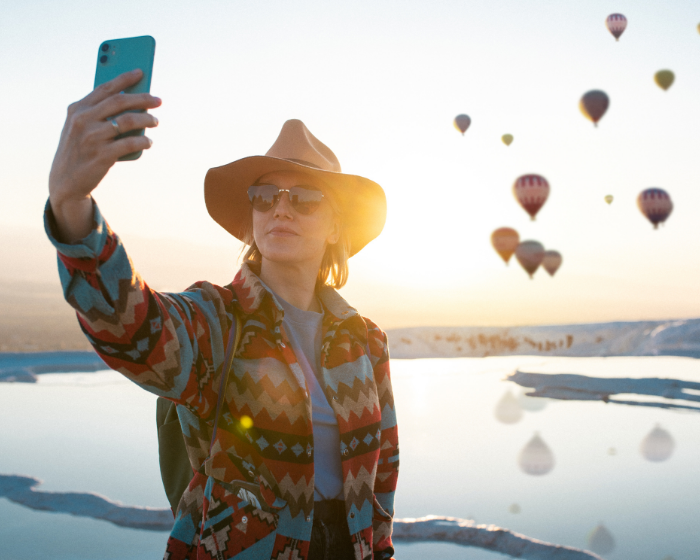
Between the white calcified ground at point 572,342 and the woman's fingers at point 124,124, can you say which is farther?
the white calcified ground at point 572,342

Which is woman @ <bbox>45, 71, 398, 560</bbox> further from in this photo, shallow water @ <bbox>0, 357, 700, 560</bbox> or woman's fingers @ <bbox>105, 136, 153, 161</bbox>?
shallow water @ <bbox>0, 357, 700, 560</bbox>

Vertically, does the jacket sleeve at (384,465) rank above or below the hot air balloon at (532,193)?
below

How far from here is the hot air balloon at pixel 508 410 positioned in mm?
9672

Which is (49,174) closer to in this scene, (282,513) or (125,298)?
(125,298)

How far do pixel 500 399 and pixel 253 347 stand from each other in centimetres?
1137

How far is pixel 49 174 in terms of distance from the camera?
933mm

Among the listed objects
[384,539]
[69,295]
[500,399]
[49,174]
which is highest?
[500,399]

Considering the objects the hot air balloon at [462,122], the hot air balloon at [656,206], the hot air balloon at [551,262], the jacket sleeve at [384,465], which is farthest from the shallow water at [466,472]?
Result: the hot air balloon at [462,122]

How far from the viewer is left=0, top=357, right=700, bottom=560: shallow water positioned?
4.43 meters

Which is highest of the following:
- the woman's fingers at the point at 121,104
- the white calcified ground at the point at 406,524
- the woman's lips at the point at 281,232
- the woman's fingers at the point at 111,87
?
the woman's lips at the point at 281,232

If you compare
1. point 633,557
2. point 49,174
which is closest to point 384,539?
point 49,174

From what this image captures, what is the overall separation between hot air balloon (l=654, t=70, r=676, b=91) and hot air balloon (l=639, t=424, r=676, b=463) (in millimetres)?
18541

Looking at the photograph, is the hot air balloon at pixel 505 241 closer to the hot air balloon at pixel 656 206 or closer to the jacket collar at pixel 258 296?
the hot air balloon at pixel 656 206

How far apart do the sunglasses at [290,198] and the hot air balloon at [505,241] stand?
20.1 metres
